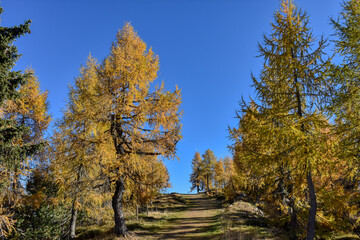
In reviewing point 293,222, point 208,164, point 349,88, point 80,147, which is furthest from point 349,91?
point 208,164

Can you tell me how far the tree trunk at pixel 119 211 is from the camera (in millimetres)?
10094

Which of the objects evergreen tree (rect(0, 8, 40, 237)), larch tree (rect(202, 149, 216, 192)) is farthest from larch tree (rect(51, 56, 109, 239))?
larch tree (rect(202, 149, 216, 192))

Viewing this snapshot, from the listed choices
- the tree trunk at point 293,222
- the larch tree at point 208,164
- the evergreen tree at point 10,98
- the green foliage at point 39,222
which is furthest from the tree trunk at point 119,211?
the larch tree at point 208,164

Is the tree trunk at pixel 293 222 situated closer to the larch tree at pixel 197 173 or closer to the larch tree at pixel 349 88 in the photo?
the larch tree at pixel 349 88

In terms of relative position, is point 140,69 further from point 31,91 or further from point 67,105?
point 31,91

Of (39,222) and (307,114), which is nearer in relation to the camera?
(307,114)

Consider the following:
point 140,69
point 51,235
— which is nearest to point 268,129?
point 140,69

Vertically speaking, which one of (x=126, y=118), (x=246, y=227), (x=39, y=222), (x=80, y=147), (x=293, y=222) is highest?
(x=126, y=118)

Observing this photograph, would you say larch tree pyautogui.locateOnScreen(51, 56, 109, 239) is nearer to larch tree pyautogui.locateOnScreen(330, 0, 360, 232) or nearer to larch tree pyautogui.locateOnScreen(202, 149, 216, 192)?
larch tree pyautogui.locateOnScreen(330, 0, 360, 232)

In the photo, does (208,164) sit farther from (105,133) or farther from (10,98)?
(10,98)

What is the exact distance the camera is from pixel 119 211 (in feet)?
34.2

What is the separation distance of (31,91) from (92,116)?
753 cm

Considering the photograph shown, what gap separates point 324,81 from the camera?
7445 millimetres

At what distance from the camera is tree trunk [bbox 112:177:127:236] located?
10.1m
